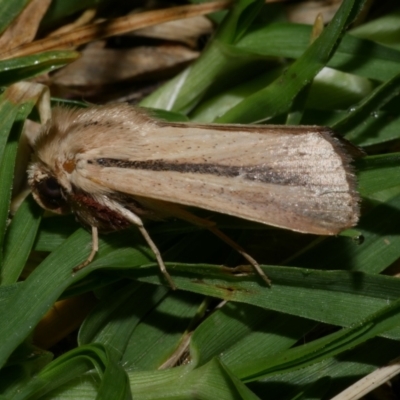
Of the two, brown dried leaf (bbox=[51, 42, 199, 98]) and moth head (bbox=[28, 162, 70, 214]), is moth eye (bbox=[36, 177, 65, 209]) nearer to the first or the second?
moth head (bbox=[28, 162, 70, 214])

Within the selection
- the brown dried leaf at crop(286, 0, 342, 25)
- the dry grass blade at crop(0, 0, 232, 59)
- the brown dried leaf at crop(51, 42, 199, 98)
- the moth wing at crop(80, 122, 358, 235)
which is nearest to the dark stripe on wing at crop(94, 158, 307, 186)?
the moth wing at crop(80, 122, 358, 235)

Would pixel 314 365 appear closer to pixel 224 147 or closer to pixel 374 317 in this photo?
pixel 374 317

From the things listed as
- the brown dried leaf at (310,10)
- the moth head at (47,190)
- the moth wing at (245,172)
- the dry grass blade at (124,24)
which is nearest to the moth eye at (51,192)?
the moth head at (47,190)

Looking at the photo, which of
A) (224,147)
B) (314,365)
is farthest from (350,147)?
(314,365)

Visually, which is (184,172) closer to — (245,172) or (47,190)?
(245,172)

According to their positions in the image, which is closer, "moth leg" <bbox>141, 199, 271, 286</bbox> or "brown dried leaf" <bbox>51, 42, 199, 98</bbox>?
"moth leg" <bbox>141, 199, 271, 286</bbox>

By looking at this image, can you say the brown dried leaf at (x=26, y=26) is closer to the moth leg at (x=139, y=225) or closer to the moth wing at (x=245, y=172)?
the moth wing at (x=245, y=172)

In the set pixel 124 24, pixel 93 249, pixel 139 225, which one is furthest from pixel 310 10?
pixel 93 249
